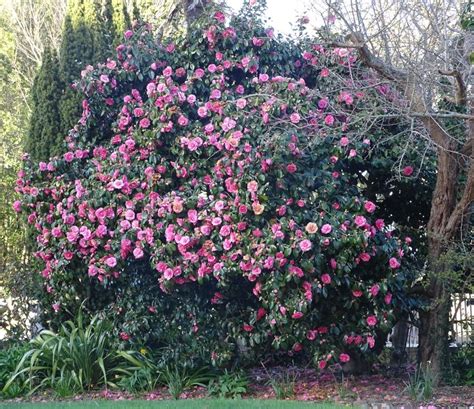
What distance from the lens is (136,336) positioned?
7707mm

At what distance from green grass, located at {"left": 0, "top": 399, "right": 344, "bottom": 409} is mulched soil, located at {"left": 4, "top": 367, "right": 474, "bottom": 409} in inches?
19.4

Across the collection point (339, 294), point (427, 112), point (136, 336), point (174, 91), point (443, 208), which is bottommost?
point (136, 336)

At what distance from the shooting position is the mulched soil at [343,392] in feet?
21.9

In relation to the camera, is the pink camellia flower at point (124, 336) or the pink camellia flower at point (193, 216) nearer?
the pink camellia flower at point (193, 216)

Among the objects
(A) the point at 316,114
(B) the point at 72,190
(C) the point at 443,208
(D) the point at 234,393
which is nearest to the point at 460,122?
(C) the point at 443,208

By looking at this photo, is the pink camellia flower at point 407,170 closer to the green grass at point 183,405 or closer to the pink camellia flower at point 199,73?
the pink camellia flower at point 199,73

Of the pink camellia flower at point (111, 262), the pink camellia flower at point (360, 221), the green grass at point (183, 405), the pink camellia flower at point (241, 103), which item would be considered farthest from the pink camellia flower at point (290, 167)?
the green grass at point (183, 405)

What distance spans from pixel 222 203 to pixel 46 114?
12.5 feet

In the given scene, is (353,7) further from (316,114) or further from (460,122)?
(460,122)

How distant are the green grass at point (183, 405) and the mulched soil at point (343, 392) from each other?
0.49 meters

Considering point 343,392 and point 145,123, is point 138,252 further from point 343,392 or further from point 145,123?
point 343,392

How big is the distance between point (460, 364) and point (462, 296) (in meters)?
0.82

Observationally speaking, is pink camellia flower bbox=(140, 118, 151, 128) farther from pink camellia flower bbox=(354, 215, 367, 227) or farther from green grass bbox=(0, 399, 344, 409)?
green grass bbox=(0, 399, 344, 409)

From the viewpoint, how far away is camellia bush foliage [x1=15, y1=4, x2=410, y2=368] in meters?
6.84
